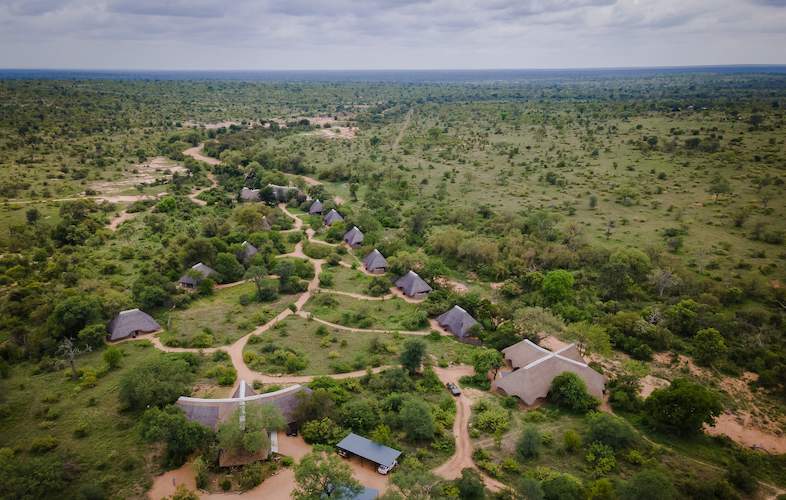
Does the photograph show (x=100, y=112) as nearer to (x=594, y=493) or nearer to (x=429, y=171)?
(x=429, y=171)

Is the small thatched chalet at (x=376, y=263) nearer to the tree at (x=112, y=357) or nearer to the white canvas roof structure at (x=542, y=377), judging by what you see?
the white canvas roof structure at (x=542, y=377)

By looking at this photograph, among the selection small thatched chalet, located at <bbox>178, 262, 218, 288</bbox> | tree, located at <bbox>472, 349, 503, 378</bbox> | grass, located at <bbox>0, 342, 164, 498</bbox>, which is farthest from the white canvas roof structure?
small thatched chalet, located at <bbox>178, 262, 218, 288</bbox>

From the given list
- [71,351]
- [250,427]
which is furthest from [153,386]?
[71,351]

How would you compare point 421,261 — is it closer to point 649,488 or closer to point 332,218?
point 332,218

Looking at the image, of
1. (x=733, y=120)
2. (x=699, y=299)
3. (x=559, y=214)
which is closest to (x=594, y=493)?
(x=699, y=299)

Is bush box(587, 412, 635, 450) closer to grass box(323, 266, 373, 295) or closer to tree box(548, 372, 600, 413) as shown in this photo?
tree box(548, 372, 600, 413)

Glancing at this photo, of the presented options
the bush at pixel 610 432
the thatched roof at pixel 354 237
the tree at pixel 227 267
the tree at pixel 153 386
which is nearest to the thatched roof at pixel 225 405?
the tree at pixel 153 386
